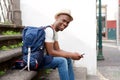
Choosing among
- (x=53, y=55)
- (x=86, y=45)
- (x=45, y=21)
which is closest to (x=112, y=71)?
(x=86, y=45)

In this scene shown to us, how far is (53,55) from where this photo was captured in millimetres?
5543

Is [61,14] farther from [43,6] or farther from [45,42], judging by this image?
[43,6]

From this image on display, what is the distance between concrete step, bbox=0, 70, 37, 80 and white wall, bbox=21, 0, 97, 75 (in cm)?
367

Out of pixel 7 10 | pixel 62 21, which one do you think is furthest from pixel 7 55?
pixel 7 10

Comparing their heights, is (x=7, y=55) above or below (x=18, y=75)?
above

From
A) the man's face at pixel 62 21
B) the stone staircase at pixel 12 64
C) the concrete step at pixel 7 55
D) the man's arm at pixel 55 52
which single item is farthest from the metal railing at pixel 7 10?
the man's face at pixel 62 21

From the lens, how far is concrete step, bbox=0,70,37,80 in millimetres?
4968

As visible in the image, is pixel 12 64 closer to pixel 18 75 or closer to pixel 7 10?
pixel 18 75

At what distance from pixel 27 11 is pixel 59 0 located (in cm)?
86

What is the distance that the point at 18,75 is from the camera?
16.8ft

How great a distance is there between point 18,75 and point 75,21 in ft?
13.5

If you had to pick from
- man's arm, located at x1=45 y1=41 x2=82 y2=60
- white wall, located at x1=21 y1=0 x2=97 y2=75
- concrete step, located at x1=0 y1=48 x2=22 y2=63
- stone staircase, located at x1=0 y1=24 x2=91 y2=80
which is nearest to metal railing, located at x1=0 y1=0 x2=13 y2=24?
white wall, located at x1=21 y1=0 x2=97 y2=75

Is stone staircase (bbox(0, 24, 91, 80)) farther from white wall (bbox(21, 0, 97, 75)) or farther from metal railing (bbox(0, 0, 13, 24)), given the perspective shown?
white wall (bbox(21, 0, 97, 75))

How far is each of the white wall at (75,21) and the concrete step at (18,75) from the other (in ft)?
12.0
